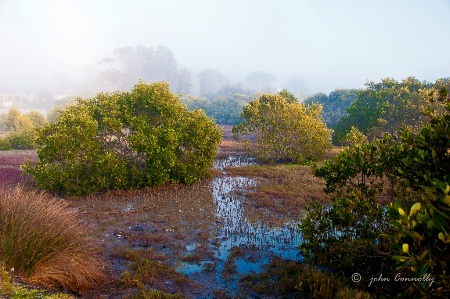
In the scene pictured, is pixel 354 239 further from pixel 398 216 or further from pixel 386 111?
pixel 386 111

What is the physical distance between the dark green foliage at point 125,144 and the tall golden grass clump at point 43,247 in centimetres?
677

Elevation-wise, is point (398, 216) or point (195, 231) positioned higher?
point (398, 216)

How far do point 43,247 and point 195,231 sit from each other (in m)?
4.74

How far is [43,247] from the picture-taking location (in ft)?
18.8

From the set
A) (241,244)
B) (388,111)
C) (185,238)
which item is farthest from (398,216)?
(388,111)

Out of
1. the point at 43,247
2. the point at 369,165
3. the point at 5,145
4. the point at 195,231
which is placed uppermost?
the point at 369,165

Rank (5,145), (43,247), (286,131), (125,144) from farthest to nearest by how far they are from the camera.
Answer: (5,145) < (286,131) < (125,144) < (43,247)

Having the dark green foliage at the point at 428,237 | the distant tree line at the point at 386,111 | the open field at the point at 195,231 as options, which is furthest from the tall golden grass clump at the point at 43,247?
the distant tree line at the point at 386,111

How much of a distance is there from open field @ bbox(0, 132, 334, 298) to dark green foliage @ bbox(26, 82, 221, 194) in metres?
0.69

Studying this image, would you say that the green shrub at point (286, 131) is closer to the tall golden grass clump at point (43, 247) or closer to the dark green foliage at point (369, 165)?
the dark green foliage at point (369, 165)

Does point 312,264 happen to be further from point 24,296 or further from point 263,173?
point 263,173

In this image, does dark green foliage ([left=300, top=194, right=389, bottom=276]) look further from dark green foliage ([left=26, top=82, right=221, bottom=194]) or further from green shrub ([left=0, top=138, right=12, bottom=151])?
green shrub ([left=0, top=138, right=12, bottom=151])

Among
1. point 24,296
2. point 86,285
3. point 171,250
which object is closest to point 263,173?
point 171,250

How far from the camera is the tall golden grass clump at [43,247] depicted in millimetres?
5488
